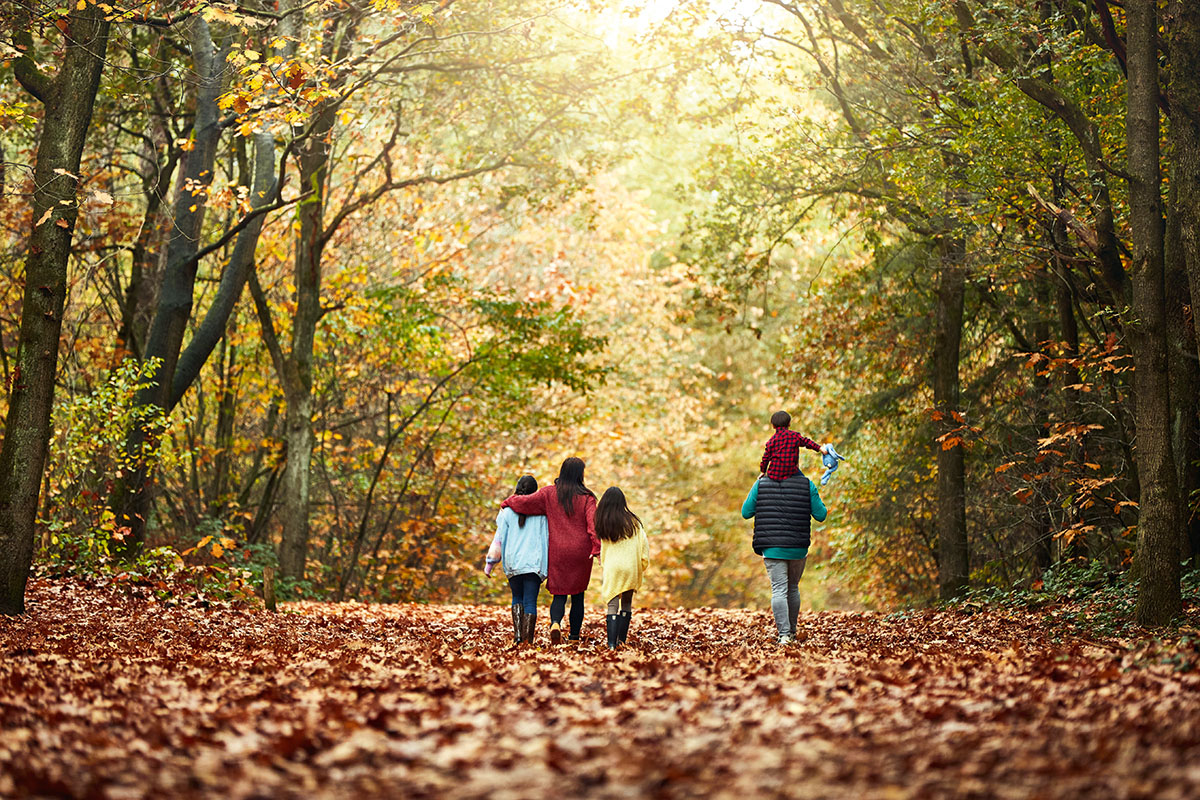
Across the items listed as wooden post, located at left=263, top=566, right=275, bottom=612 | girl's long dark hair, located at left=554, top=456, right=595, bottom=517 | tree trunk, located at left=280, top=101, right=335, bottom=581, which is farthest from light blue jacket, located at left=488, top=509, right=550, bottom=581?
tree trunk, located at left=280, top=101, right=335, bottom=581

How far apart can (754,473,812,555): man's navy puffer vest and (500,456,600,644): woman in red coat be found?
1661mm

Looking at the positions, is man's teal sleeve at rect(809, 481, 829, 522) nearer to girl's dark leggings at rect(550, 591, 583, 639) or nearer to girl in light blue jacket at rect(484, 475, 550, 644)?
girl's dark leggings at rect(550, 591, 583, 639)

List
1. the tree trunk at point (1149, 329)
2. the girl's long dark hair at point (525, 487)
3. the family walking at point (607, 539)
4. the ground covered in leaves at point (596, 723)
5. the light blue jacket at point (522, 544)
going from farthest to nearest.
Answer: the girl's long dark hair at point (525, 487) < the light blue jacket at point (522, 544) < the family walking at point (607, 539) < the tree trunk at point (1149, 329) < the ground covered in leaves at point (596, 723)

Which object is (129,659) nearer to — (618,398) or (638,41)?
(638,41)

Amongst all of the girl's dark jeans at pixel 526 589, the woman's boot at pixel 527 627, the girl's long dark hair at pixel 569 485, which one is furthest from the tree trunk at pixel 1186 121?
the woman's boot at pixel 527 627

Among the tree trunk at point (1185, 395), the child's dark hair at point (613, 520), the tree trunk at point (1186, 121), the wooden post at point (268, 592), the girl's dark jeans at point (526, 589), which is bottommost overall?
the wooden post at point (268, 592)

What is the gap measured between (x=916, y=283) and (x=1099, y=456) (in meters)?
4.88

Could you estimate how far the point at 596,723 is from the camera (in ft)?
16.6

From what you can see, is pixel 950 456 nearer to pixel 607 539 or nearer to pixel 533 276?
pixel 607 539

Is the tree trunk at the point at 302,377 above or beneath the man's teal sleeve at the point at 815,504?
above

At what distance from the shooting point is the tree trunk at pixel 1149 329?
9.88m

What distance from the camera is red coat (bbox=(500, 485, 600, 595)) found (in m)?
10.6

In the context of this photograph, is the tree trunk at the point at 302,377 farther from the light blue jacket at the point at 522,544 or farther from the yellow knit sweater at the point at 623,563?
the yellow knit sweater at the point at 623,563

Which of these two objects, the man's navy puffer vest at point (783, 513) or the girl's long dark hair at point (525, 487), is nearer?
the girl's long dark hair at point (525, 487)
